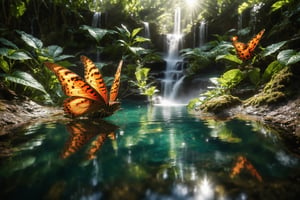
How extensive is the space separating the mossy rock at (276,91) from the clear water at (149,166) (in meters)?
1.25

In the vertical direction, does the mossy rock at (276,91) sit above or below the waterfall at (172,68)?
below

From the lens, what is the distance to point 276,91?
12.5ft

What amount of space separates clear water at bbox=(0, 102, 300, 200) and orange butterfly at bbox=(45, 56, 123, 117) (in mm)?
560

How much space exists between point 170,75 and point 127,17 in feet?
20.3

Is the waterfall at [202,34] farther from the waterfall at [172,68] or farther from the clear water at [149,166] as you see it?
the clear water at [149,166]

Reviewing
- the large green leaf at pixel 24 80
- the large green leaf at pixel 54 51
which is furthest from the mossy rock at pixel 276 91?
the large green leaf at pixel 54 51

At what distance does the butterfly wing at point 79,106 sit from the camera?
301cm

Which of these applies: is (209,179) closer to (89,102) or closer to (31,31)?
(89,102)

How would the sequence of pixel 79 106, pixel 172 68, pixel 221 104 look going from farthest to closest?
pixel 172 68 < pixel 221 104 < pixel 79 106

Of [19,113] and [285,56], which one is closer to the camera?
[19,113]

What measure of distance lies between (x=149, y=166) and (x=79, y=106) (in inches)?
73.2

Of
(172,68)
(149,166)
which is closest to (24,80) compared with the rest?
(149,166)

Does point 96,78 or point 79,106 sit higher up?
point 96,78

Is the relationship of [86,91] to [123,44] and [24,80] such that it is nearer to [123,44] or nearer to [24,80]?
[24,80]
